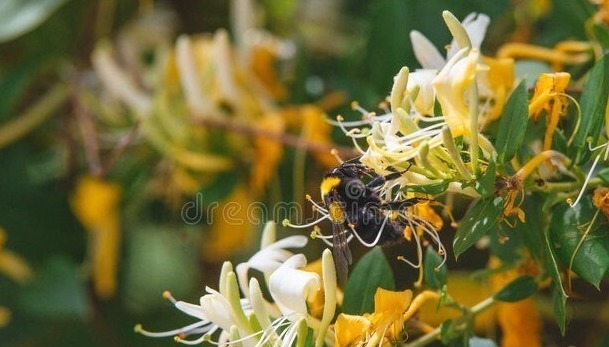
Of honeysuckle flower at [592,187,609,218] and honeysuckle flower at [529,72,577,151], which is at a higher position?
honeysuckle flower at [529,72,577,151]

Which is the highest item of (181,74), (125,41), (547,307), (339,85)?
(125,41)

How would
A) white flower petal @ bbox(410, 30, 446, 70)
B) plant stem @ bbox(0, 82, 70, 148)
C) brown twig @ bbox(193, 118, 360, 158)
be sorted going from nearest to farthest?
white flower petal @ bbox(410, 30, 446, 70) < brown twig @ bbox(193, 118, 360, 158) < plant stem @ bbox(0, 82, 70, 148)

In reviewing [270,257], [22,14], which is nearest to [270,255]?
[270,257]

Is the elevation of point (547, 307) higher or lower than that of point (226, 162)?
lower

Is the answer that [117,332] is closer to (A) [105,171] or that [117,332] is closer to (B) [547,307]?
(A) [105,171]

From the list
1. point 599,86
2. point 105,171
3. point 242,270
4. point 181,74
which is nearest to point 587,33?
point 599,86

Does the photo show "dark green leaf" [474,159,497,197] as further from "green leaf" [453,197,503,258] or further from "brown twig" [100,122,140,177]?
"brown twig" [100,122,140,177]

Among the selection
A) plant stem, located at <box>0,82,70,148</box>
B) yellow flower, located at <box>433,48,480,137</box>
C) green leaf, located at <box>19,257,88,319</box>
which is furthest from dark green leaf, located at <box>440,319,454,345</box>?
plant stem, located at <box>0,82,70,148</box>
